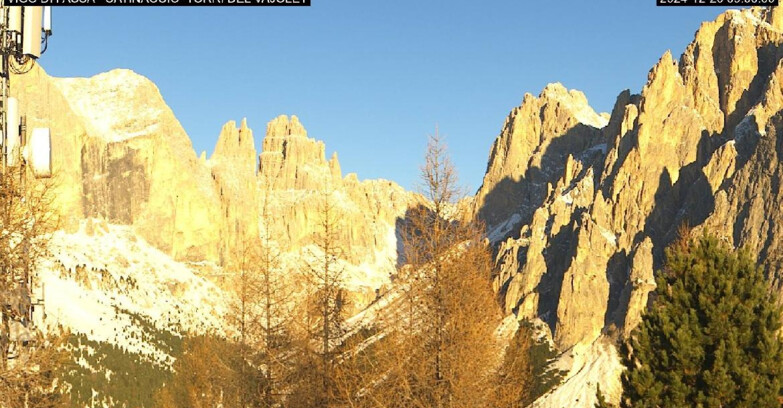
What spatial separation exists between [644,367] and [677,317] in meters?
1.85

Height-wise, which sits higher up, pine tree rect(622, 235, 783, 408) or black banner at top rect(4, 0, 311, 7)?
black banner at top rect(4, 0, 311, 7)

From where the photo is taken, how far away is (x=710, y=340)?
25906 millimetres

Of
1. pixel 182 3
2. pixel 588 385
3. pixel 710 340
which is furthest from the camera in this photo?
pixel 588 385

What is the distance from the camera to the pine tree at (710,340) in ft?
81.8

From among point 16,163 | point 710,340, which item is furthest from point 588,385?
point 16,163

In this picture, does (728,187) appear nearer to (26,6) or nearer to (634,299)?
(634,299)

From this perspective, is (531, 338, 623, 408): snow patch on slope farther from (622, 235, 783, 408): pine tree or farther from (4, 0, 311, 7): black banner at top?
(4, 0, 311, 7): black banner at top

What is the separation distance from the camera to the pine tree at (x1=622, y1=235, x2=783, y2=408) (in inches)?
982

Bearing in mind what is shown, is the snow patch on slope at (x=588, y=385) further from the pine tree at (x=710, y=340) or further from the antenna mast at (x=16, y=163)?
the antenna mast at (x=16, y=163)

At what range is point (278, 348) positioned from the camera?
108 feet

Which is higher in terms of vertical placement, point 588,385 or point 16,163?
point 16,163

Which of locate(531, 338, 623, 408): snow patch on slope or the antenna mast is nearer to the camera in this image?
the antenna mast

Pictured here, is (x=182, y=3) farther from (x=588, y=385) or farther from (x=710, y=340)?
(x=588, y=385)

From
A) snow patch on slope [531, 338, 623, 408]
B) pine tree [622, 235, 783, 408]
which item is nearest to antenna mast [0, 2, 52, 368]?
pine tree [622, 235, 783, 408]
